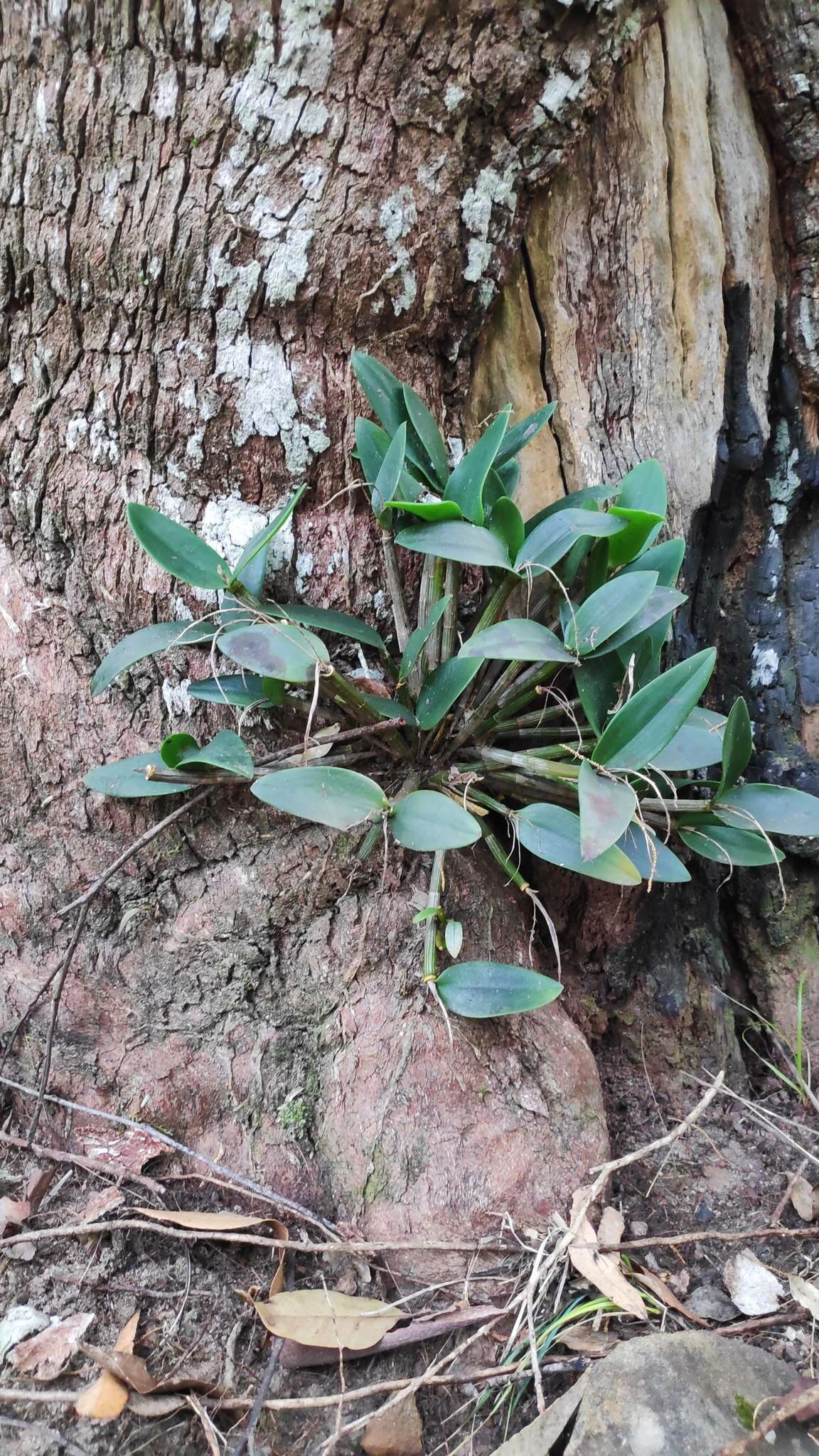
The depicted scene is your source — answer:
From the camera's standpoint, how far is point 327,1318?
2.86ft

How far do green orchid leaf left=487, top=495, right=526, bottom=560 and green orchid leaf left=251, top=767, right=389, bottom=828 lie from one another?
357mm

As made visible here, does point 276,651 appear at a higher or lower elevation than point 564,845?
higher

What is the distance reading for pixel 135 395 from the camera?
1.13 m

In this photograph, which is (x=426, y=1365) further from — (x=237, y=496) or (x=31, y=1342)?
(x=237, y=496)

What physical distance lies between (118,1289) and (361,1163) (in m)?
0.30

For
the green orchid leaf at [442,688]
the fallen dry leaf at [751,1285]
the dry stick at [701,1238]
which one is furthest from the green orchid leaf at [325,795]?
the fallen dry leaf at [751,1285]

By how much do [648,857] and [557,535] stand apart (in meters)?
0.42

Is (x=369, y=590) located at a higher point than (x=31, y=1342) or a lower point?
higher

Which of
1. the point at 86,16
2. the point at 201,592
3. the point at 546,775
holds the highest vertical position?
the point at 86,16

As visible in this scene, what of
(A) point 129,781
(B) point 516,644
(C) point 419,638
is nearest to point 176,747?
(A) point 129,781

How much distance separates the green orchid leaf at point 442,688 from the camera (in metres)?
1.03

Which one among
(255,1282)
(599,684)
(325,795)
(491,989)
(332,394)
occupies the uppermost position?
(332,394)

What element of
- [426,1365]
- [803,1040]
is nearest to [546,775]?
[426,1365]

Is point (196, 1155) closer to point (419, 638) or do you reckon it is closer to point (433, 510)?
point (419, 638)
